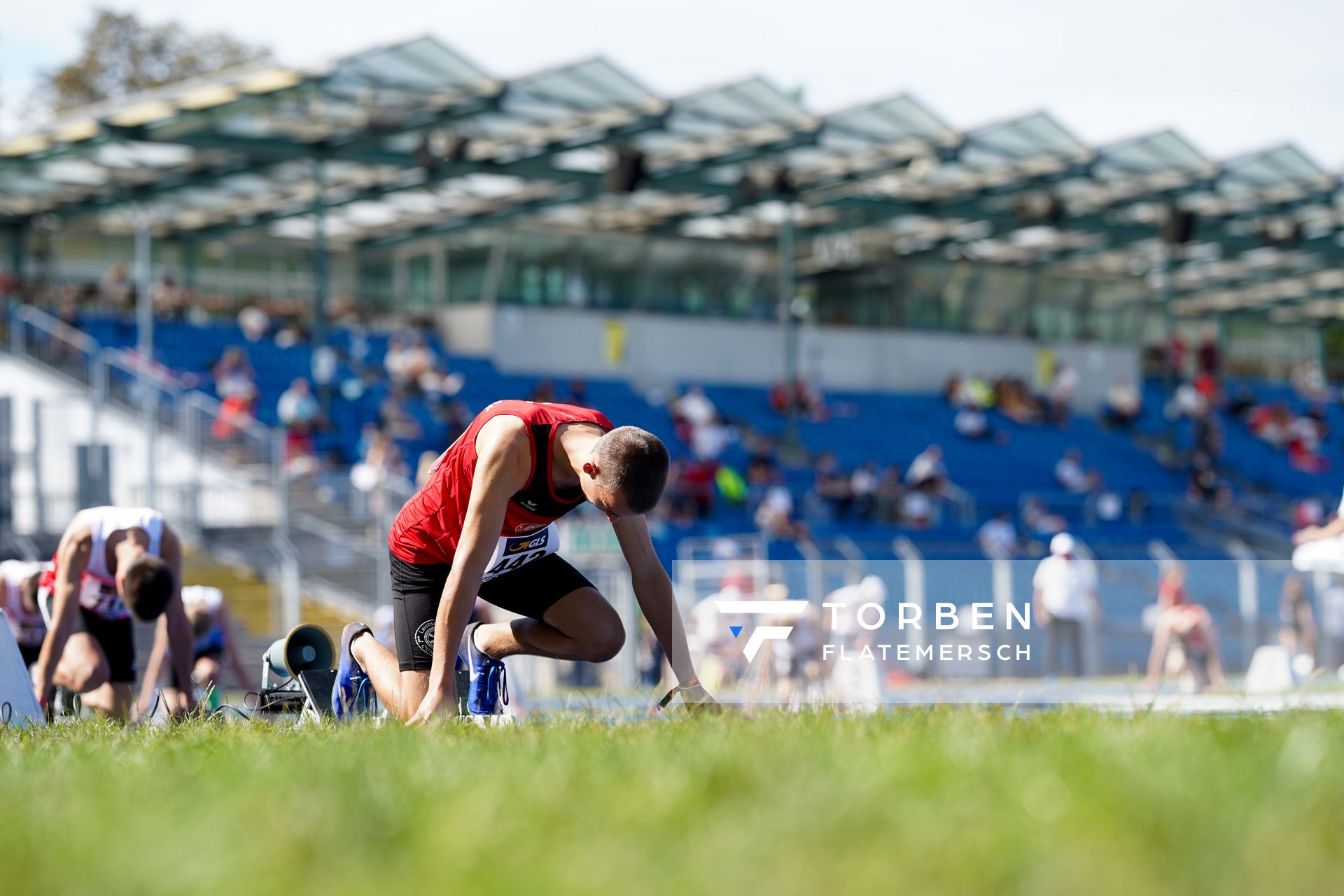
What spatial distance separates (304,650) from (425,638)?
1704 millimetres

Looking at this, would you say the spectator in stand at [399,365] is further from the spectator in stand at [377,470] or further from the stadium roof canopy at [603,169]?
the spectator in stand at [377,470]

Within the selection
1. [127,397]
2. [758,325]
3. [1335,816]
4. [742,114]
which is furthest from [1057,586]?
[758,325]

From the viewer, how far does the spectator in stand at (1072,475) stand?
33250mm

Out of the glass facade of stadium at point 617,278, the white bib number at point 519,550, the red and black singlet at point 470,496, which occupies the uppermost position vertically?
the glass facade of stadium at point 617,278

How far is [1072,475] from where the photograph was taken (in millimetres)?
33469

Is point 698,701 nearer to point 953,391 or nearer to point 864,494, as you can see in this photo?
point 864,494

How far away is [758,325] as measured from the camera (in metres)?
38.6

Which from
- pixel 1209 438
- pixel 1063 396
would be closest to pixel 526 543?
pixel 1209 438

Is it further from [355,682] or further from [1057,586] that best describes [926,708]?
[1057,586]

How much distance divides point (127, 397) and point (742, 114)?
35.1 feet

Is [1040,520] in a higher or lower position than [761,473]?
lower

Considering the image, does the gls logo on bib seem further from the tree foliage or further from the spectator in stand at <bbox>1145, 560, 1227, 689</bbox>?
the tree foliage

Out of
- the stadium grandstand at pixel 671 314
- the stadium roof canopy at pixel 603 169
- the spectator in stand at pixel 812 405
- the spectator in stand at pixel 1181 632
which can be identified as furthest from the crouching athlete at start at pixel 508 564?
the spectator in stand at pixel 812 405

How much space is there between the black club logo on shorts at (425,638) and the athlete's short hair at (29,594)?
4737 millimetres
